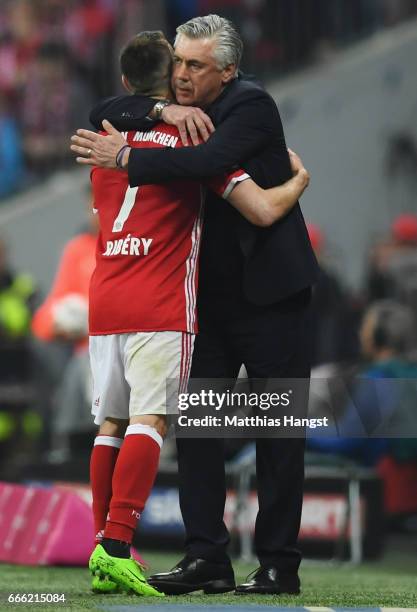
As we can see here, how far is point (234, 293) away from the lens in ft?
18.7

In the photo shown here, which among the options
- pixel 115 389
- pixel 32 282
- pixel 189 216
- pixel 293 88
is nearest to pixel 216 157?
pixel 189 216

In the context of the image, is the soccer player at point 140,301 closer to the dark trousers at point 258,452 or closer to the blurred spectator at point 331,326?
the dark trousers at point 258,452

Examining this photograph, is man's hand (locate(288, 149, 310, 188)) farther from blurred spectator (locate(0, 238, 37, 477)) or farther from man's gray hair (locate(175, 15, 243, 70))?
blurred spectator (locate(0, 238, 37, 477))

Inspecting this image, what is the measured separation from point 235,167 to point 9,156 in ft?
28.9

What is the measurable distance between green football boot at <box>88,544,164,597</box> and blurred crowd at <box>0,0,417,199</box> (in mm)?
8941

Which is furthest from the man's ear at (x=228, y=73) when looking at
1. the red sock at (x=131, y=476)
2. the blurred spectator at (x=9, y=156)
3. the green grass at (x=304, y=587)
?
the blurred spectator at (x=9, y=156)

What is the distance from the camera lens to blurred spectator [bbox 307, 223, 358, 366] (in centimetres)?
1135

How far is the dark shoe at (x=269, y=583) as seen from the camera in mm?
5562

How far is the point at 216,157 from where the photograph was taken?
213 inches

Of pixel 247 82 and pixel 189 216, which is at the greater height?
pixel 247 82

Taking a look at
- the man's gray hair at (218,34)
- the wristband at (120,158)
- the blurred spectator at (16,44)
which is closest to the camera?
the wristband at (120,158)

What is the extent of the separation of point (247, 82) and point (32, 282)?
784 centimetres

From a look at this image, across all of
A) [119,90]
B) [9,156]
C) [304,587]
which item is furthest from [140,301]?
[9,156]

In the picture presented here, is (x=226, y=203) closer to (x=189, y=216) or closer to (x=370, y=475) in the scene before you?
(x=189, y=216)
